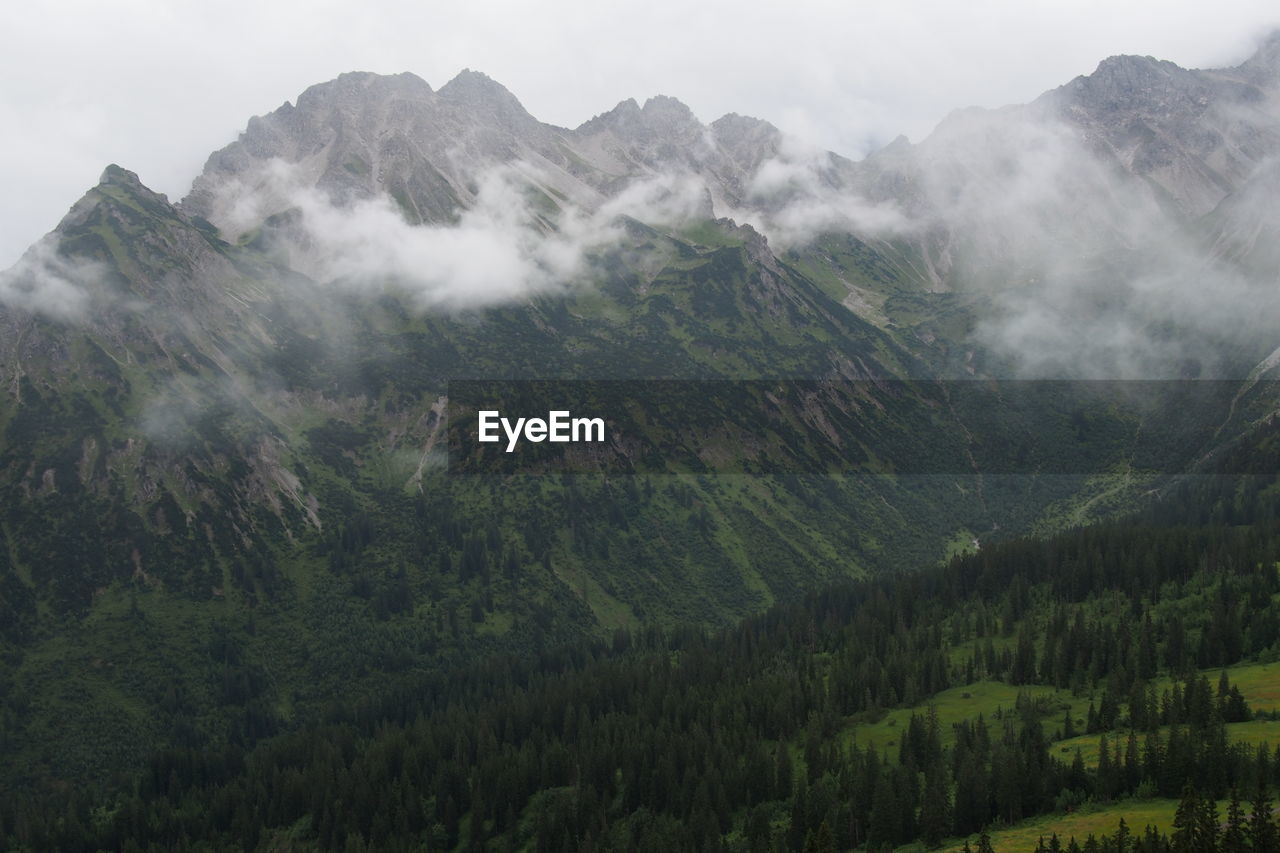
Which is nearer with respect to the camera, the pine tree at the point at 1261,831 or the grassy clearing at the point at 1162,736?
the pine tree at the point at 1261,831

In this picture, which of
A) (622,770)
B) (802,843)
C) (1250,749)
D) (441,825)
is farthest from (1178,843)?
(441,825)

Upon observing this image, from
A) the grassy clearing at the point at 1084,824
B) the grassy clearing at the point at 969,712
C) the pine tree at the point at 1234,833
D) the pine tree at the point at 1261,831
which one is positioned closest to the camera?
the pine tree at the point at 1261,831

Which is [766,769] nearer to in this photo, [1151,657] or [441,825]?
[441,825]

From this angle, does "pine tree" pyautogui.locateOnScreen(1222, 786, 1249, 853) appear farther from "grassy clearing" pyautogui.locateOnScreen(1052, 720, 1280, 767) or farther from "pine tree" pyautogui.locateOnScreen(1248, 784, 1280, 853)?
"grassy clearing" pyautogui.locateOnScreen(1052, 720, 1280, 767)

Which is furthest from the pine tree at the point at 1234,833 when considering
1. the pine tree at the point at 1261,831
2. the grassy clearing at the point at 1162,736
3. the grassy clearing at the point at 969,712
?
the grassy clearing at the point at 969,712

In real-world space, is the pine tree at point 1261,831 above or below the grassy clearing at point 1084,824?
above

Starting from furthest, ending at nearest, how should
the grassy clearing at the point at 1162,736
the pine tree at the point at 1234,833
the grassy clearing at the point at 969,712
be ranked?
the grassy clearing at the point at 969,712 → the grassy clearing at the point at 1162,736 → the pine tree at the point at 1234,833

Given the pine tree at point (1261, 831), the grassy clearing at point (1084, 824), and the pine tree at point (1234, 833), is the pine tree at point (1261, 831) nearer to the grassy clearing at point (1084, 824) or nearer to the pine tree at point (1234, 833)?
the pine tree at point (1234, 833)

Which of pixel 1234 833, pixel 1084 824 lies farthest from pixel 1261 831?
pixel 1084 824

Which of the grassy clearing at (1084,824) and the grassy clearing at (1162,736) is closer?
the grassy clearing at (1084,824)

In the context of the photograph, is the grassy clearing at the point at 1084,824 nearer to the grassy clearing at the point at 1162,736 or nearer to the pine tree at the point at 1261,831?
the grassy clearing at the point at 1162,736

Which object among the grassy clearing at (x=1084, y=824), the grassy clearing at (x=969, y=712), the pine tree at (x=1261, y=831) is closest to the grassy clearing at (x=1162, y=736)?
the grassy clearing at (x=969, y=712)

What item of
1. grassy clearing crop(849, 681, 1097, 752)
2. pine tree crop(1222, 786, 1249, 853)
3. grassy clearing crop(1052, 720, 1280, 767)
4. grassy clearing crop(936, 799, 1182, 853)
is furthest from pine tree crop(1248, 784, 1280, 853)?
grassy clearing crop(849, 681, 1097, 752)
